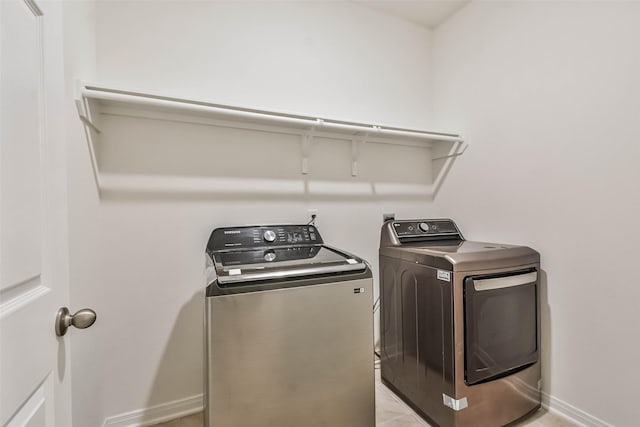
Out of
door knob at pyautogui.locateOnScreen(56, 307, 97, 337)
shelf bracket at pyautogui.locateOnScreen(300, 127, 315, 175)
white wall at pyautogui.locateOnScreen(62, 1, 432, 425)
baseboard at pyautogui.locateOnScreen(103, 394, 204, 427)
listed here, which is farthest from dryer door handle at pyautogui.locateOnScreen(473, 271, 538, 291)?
baseboard at pyautogui.locateOnScreen(103, 394, 204, 427)

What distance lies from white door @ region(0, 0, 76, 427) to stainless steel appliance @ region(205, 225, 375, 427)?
459 mm

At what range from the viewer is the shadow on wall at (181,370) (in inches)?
62.8

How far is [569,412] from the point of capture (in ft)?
5.03

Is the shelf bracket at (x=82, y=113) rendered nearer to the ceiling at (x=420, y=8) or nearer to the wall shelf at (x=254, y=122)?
the wall shelf at (x=254, y=122)

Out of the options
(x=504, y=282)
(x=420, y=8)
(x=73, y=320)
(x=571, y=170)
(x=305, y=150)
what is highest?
(x=420, y=8)

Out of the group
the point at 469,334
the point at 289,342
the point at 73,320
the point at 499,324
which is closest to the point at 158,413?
the point at 289,342

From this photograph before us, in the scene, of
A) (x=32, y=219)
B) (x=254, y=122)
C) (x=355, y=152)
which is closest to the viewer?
(x=32, y=219)

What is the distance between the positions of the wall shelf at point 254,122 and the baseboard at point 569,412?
1.54 meters

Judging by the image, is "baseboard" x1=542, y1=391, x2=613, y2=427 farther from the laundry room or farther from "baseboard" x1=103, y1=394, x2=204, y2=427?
"baseboard" x1=103, y1=394, x2=204, y2=427

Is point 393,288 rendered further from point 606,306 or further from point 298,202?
point 606,306

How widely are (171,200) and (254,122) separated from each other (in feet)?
2.25

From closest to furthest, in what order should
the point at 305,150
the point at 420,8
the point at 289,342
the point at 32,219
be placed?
the point at 32,219 < the point at 289,342 < the point at 305,150 < the point at 420,8

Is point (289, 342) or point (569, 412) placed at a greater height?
point (289, 342)

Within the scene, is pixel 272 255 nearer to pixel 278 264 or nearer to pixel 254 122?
pixel 278 264
